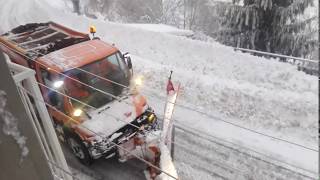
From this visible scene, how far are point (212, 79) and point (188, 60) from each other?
2768mm

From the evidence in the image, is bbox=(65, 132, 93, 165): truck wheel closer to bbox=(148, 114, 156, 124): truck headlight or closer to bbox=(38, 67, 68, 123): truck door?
bbox=(38, 67, 68, 123): truck door

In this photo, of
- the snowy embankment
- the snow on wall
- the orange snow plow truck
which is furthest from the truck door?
the snow on wall

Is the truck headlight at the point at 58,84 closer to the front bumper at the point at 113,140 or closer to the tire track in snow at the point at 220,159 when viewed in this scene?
the front bumper at the point at 113,140

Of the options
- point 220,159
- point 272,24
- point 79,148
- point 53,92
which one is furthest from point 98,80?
point 272,24

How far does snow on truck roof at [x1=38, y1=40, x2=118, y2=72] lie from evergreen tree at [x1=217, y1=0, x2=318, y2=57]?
1044 cm

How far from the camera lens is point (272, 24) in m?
17.4

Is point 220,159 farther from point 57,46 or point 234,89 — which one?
point 57,46

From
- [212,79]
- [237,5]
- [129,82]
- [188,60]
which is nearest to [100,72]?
[129,82]

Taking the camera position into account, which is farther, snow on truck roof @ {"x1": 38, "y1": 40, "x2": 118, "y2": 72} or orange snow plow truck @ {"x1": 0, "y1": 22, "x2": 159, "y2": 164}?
snow on truck roof @ {"x1": 38, "y1": 40, "x2": 118, "y2": 72}

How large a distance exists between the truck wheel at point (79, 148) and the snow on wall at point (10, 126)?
581 cm

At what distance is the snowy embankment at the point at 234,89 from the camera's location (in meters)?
9.65

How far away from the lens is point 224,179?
8.03 meters

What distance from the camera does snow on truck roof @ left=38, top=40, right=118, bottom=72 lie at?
26.0ft

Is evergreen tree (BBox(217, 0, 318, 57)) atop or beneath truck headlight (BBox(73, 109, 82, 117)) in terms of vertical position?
beneath
